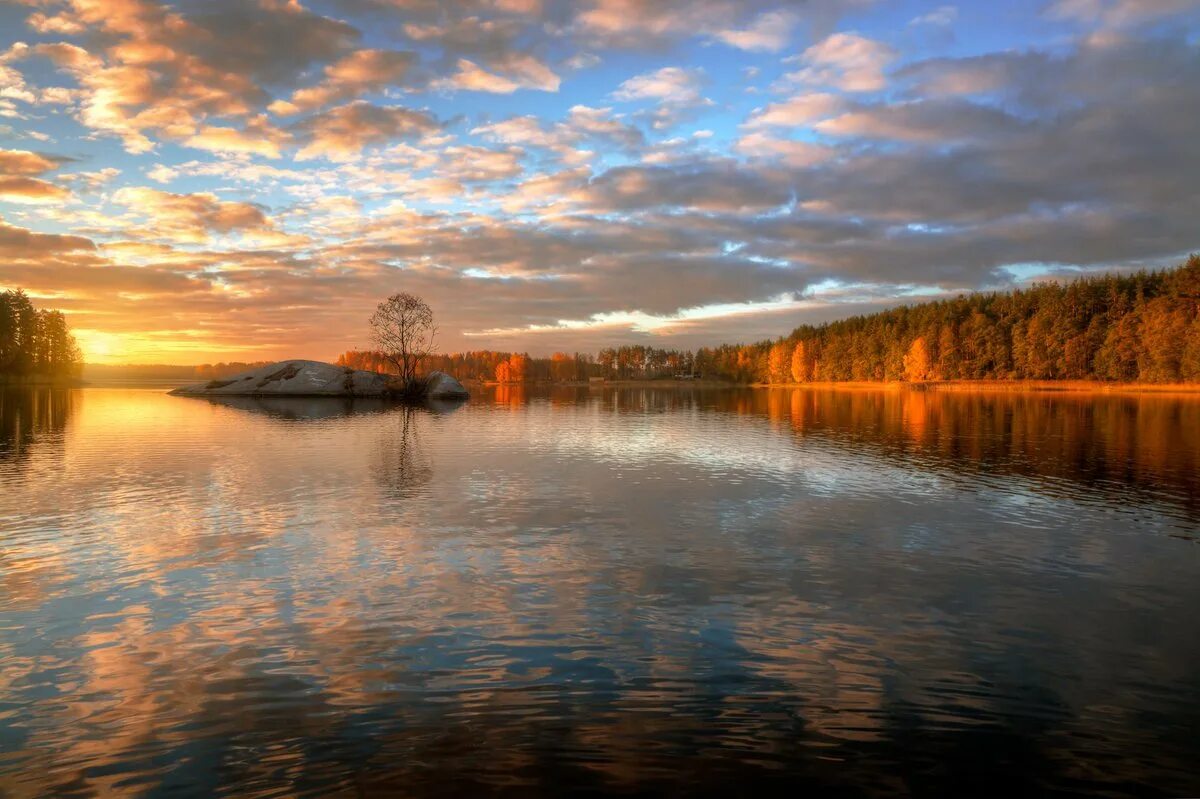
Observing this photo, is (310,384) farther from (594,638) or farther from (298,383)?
(594,638)

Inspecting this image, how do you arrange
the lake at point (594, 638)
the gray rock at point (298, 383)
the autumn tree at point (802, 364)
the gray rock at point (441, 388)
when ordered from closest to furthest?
the lake at point (594, 638) → the gray rock at point (298, 383) → the gray rock at point (441, 388) → the autumn tree at point (802, 364)

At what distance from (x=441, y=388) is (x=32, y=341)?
79.2 m

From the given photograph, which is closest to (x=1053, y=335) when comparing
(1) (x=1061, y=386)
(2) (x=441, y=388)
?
(1) (x=1061, y=386)

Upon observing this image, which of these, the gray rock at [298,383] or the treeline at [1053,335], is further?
the treeline at [1053,335]

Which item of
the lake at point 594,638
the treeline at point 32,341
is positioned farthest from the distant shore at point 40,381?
the lake at point 594,638

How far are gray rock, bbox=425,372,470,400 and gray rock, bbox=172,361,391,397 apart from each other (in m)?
4.86

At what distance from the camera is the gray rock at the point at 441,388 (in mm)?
79625

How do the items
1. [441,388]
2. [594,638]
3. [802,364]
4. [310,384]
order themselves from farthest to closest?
1. [802,364]
2. [441,388]
3. [310,384]
4. [594,638]

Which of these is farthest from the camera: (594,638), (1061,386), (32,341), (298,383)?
(1061,386)

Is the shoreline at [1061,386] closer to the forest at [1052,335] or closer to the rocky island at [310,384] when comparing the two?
the forest at [1052,335]

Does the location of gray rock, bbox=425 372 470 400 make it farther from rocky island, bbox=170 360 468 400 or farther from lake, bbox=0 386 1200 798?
lake, bbox=0 386 1200 798

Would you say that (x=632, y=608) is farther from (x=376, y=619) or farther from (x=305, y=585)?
(x=305, y=585)

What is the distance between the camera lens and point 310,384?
7681 cm

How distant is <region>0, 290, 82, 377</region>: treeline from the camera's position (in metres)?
101
